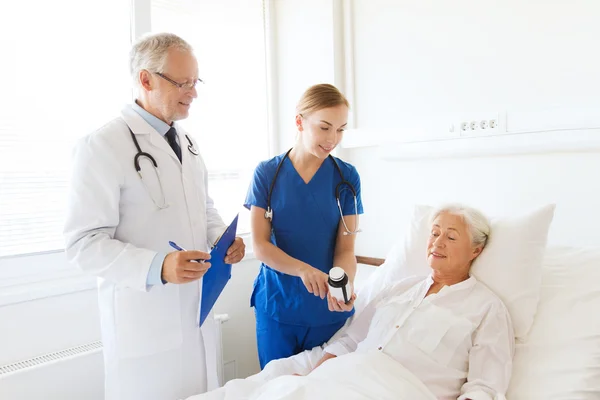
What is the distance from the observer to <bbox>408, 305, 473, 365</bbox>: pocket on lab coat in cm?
137

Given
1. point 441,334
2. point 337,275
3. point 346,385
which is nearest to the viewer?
point 346,385

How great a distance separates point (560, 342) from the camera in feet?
4.52

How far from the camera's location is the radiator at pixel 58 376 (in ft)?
4.89

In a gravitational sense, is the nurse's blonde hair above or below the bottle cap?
above

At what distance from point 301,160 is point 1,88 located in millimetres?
1137

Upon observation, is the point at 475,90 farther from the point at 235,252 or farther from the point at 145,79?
the point at 145,79

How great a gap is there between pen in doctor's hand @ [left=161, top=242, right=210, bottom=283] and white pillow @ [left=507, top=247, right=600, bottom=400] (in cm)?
96

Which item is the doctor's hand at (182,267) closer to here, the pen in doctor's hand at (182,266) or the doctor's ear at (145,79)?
the pen in doctor's hand at (182,266)

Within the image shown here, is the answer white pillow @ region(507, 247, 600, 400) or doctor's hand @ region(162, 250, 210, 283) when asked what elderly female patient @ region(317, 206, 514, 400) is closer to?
white pillow @ region(507, 247, 600, 400)

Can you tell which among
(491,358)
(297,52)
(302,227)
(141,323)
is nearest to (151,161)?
(141,323)

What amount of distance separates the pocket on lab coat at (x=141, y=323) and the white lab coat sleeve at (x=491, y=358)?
2.86 feet

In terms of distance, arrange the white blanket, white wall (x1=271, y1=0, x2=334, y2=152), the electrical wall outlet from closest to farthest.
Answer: the white blanket
the electrical wall outlet
white wall (x1=271, y1=0, x2=334, y2=152)

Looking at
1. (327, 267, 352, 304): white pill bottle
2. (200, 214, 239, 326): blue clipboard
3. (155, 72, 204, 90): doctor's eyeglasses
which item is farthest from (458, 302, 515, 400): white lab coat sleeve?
(155, 72, 204, 90): doctor's eyeglasses

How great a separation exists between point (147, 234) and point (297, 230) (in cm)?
53
